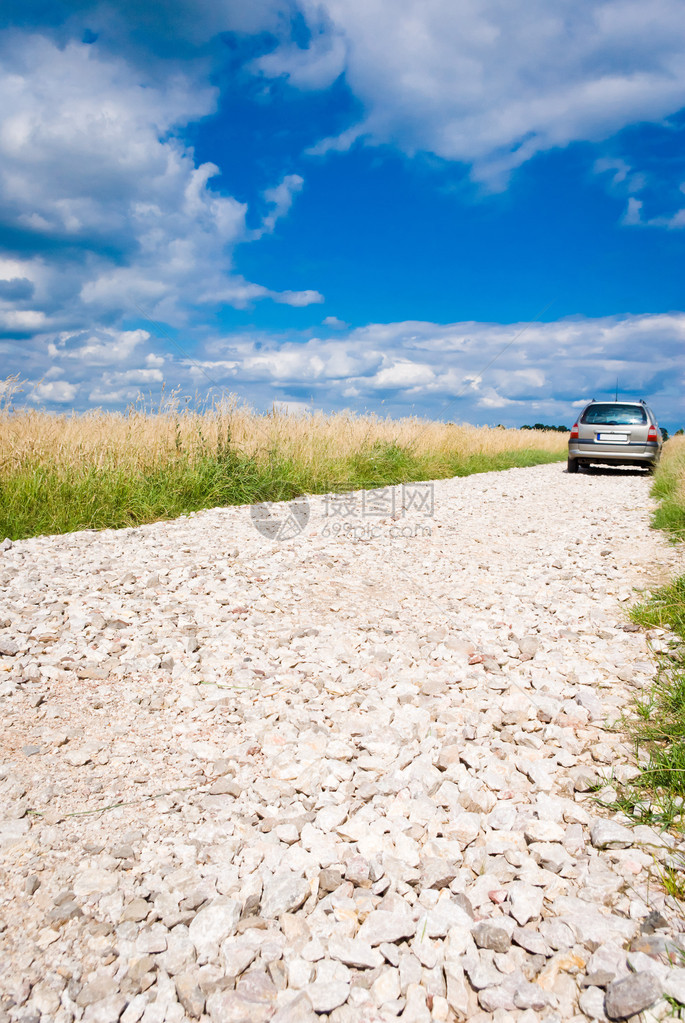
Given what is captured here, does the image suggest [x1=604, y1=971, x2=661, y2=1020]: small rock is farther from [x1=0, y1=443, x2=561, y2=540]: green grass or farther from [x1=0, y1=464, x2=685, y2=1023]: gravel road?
[x1=0, y1=443, x2=561, y2=540]: green grass

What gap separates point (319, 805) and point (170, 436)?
7.58 m

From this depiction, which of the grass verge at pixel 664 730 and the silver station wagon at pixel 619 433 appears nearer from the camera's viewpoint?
the grass verge at pixel 664 730

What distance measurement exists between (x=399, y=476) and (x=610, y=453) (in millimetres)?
6500

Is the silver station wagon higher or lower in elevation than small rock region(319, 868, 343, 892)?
higher

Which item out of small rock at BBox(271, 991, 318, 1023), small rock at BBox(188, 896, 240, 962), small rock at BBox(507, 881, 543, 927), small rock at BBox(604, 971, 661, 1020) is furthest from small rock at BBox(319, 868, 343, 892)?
small rock at BBox(604, 971, 661, 1020)

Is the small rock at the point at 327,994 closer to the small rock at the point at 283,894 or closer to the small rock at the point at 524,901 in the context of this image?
the small rock at the point at 283,894

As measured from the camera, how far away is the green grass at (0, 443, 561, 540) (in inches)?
270

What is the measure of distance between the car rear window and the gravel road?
11.1 meters

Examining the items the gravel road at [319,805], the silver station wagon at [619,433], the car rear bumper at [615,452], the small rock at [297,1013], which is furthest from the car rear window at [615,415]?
the small rock at [297,1013]

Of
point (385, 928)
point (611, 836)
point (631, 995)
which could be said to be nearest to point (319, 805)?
point (385, 928)

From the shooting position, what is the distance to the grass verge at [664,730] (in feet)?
7.23

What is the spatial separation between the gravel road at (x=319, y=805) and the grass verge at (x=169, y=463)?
85.7 inches

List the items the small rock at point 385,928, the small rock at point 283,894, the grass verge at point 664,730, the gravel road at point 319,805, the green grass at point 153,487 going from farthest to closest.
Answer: the green grass at point 153,487, the grass verge at point 664,730, the small rock at point 283,894, the small rock at point 385,928, the gravel road at point 319,805

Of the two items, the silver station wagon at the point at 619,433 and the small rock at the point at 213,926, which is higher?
the silver station wagon at the point at 619,433
